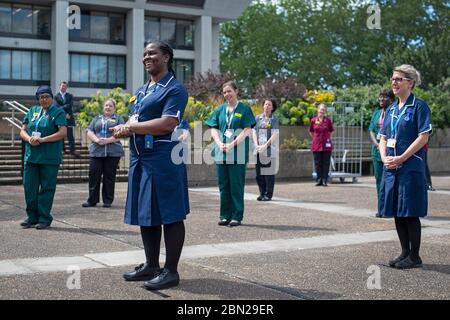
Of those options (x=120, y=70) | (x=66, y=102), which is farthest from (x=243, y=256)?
(x=120, y=70)

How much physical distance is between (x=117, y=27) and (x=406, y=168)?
4511cm

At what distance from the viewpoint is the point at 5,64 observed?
1807 inches

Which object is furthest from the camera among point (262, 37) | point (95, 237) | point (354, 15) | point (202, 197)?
point (262, 37)

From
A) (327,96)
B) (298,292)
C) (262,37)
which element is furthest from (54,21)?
(298,292)

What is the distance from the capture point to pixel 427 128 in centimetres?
659

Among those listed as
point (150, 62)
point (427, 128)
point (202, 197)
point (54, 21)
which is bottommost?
point (202, 197)

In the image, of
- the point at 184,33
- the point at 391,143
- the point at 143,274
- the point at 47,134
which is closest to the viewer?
the point at 143,274

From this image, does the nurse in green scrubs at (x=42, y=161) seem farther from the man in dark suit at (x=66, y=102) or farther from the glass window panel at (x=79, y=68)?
the glass window panel at (x=79, y=68)

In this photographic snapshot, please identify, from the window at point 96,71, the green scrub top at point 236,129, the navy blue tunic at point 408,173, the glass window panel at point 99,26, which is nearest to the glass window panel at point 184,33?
the window at point 96,71

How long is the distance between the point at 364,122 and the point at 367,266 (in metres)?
15.7

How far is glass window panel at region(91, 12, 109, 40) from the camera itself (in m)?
48.5

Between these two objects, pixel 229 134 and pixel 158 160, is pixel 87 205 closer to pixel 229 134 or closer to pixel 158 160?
pixel 229 134

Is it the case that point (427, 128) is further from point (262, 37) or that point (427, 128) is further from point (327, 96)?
point (262, 37)

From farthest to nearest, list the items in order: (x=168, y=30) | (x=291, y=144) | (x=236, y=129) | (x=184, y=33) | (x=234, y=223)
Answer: (x=184, y=33), (x=168, y=30), (x=291, y=144), (x=236, y=129), (x=234, y=223)
